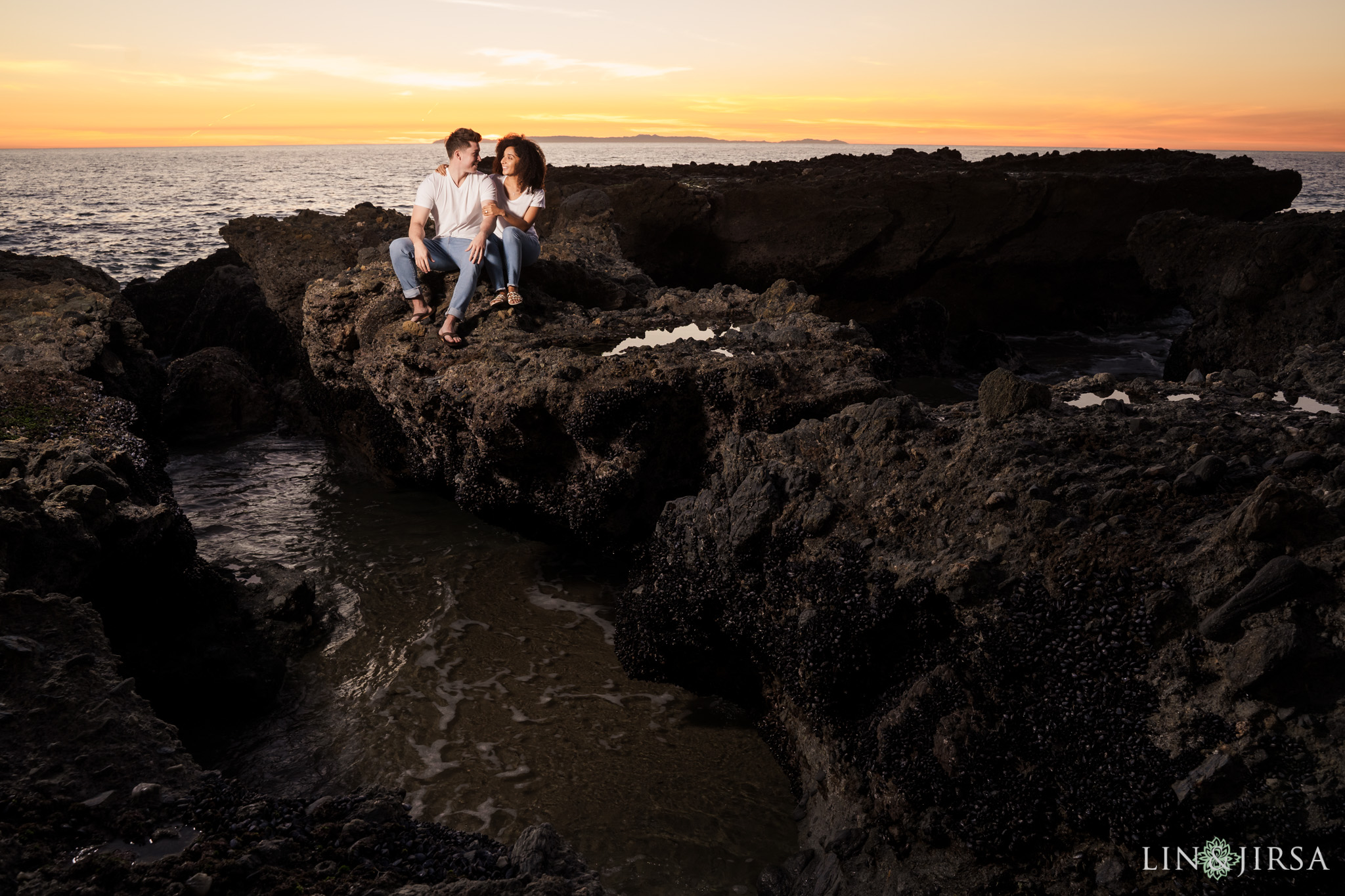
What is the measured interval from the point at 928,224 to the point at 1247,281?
644 centimetres

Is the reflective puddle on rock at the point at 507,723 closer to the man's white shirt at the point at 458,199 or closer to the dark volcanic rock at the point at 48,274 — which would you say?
the man's white shirt at the point at 458,199

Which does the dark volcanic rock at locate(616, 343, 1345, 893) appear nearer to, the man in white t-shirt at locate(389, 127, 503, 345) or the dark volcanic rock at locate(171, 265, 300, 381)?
the man in white t-shirt at locate(389, 127, 503, 345)

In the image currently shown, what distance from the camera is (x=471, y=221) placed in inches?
307

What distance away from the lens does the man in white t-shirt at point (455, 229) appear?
7586 mm

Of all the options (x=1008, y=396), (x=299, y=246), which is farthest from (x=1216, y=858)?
(x=299, y=246)

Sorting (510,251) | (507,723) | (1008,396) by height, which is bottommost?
(507,723)

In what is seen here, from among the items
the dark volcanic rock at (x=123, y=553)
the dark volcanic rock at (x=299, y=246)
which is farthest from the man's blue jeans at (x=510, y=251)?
the dark volcanic rock at (x=299, y=246)

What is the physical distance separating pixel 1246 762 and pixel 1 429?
7335mm

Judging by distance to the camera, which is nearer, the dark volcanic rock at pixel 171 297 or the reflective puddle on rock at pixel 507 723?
the reflective puddle on rock at pixel 507 723

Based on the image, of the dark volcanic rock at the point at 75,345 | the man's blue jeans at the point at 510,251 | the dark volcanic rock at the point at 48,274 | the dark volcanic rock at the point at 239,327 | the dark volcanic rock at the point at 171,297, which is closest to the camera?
the dark volcanic rock at the point at 75,345

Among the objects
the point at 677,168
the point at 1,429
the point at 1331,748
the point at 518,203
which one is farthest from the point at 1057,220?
the point at 1,429

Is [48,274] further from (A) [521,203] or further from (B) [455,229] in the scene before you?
(A) [521,203]

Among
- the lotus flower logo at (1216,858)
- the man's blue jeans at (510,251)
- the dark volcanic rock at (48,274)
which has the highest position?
the man's blue jeans at (510,251)

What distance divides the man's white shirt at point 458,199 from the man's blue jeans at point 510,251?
9.2 inches
